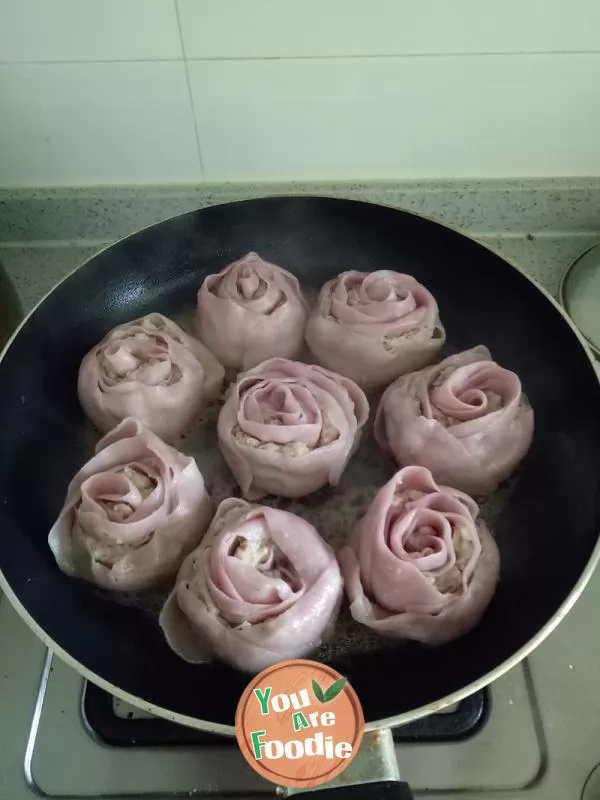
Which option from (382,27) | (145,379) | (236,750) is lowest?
(236,750)

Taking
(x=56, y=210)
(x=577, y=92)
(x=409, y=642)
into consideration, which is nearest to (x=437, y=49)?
(x=577, y=92)

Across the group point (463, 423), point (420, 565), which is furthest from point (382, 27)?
point (420, 565)

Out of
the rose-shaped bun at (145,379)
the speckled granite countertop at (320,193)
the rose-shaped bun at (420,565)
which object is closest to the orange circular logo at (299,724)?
the rose-shaped bun at (420,565)

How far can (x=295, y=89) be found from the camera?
3.16 feet

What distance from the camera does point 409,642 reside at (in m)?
0.78

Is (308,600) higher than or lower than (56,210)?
lower

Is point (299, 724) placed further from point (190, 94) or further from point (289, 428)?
point (190, 94)

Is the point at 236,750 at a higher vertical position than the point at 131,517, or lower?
lower

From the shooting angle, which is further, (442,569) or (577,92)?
(577,92)

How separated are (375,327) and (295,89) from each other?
346mm

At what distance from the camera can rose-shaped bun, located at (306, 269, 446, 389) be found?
0.91m

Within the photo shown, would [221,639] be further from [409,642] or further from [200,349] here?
[200,349]

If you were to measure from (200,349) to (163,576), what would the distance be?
12.4 inches

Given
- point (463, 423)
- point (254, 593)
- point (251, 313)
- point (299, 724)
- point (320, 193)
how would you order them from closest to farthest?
1. point (299, 724)
2. point (254, 593)
3. point (463, 423)
4. point (251, 313)
5. point (320, 193)
